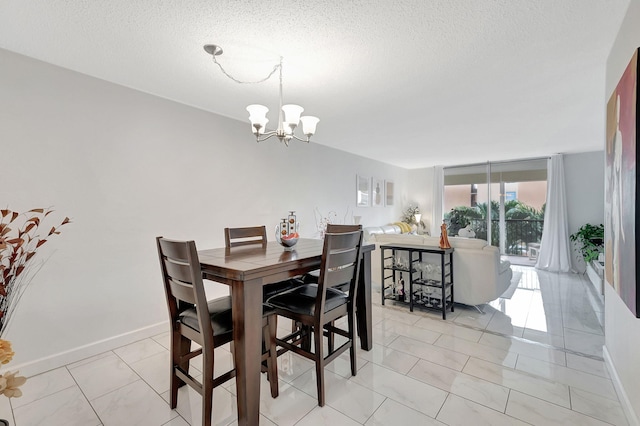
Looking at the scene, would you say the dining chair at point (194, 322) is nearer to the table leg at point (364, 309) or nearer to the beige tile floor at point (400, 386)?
the beige tile floor at point (400, 386)

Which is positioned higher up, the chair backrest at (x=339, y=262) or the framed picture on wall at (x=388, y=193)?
the framed picture on wall at (x=388, y=193)

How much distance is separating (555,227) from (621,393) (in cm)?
480

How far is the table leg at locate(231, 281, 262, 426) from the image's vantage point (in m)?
1.51

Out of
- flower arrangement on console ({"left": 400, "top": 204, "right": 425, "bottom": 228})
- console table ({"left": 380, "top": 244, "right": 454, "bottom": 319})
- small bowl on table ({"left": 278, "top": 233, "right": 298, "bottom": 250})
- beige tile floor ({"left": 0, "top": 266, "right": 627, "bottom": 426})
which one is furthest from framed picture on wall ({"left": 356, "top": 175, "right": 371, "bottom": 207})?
small bowl on table ({"left": 278, "top": 233, "right": 298, "bottom": 250})

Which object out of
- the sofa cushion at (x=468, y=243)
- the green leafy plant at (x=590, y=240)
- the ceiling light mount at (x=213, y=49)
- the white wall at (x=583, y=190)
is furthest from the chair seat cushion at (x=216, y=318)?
the white wall at (x=583, y=190)

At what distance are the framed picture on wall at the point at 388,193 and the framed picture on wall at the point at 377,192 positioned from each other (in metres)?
0.15

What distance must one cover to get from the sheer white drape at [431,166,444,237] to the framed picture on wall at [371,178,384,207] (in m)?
1.69

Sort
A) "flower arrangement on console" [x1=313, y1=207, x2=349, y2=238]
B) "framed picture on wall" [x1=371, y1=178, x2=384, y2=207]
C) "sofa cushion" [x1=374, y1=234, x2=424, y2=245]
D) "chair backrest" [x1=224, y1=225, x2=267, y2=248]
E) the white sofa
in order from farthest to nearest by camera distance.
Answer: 1. "framed picture on wall" [x1=371, y1=178, x2=384, y2=207]
2. "flower arrangement on console" [x1=313, y1=207, x2=349, y2=238]
3. "sofa cushion" [x1=374, y1=234, x2=424, y2=245]
4. the white sofa
5. "chair backrest" [x1=224, y1=225, x2=267, y2=248]

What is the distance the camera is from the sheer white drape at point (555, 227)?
18.2ft

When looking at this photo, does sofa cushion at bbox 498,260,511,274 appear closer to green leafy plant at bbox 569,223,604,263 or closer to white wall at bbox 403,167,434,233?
green leafy plant at bbox 569,223,604,263

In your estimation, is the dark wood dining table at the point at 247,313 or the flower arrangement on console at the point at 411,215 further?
the flower arrangement on console at the point at 411,215

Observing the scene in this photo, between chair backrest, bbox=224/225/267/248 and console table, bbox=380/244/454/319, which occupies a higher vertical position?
chair backrest, bbox=224/225/267/248

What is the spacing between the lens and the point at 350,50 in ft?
6.73

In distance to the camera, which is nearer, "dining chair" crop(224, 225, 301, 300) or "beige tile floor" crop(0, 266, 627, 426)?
"beige tile floor" crop(0, 266, 627, 426)
